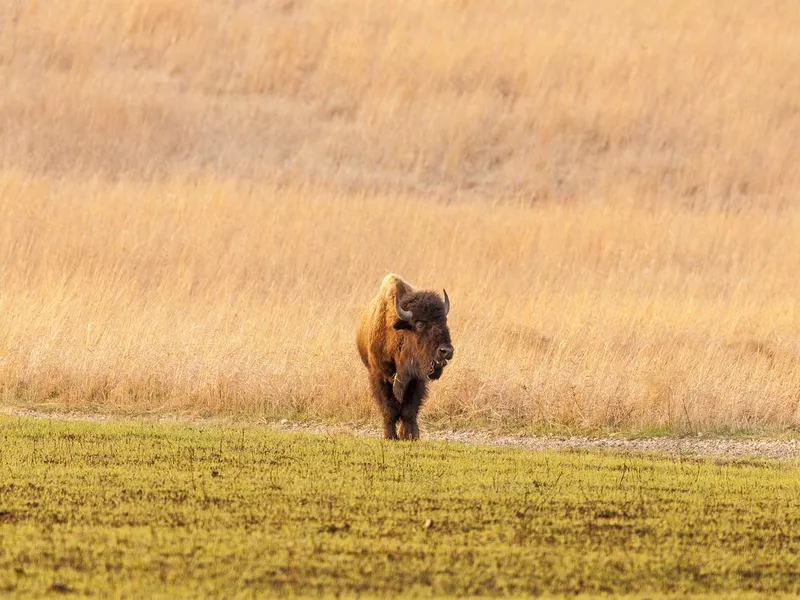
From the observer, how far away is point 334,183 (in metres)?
31.8

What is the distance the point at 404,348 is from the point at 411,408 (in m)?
0.64

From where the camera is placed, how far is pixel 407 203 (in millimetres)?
29859

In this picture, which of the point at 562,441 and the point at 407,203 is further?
the point at 407,203

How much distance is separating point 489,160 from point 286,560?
2758cm

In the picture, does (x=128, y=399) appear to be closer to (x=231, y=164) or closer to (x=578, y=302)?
(x=578, y=302)

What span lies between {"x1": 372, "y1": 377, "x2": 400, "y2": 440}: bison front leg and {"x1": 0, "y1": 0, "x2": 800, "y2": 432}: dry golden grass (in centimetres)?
236

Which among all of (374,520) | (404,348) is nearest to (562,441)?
(404,348)

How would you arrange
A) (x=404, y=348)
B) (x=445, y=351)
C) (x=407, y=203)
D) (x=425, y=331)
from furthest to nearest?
(x=407, y=203), (x=404, y=348), (x=425, y=331), (x=445, y=351)

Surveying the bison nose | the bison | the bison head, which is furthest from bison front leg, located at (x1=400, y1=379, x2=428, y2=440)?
the bison nose

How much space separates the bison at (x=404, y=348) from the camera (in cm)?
1186

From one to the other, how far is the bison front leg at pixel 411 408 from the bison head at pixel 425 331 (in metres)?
0.40

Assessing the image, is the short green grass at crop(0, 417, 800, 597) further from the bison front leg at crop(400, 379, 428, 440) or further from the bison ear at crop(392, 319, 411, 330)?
the bison ear at crop(392, 319, 411, 330)

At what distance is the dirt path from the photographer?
13344mm

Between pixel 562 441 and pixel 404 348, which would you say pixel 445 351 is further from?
pixel 562 441
